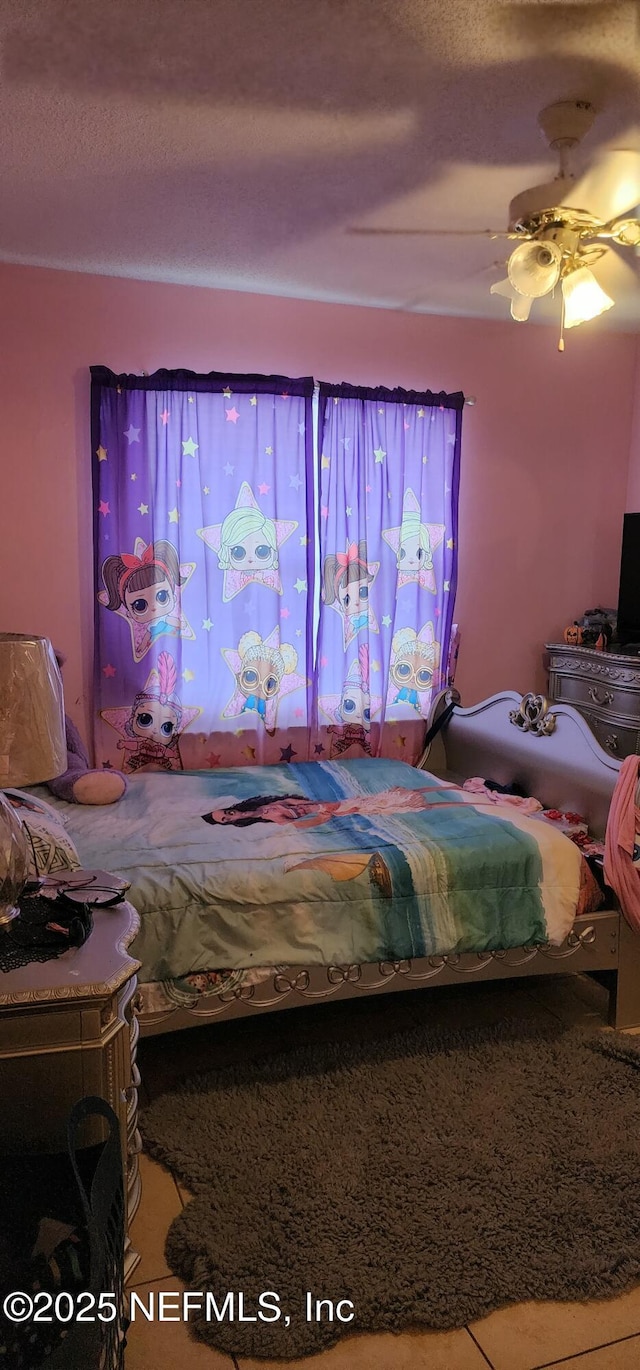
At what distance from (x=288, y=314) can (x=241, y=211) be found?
95 centimetres

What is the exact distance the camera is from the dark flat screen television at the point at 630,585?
13.0 ft

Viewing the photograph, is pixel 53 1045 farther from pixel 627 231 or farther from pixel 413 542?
pixel 413 542

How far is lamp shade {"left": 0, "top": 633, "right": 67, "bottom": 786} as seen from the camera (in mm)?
1596

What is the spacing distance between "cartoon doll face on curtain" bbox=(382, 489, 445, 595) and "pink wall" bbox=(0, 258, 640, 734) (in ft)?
0.79

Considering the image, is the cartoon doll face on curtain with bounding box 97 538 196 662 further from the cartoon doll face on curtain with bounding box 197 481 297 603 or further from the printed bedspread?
the printed bedspread

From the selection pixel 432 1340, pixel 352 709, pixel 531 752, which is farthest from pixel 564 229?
pixel 432 1340

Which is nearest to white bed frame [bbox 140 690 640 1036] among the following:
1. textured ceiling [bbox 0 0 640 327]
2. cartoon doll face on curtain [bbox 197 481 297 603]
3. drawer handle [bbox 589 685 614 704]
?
drawer handle [bbox 589 685 614 704]

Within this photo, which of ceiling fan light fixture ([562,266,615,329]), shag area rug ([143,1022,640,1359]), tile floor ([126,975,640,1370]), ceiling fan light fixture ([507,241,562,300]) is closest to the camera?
tile floor ([126,975,640,1370])

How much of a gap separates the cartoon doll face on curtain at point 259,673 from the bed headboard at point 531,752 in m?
0.74

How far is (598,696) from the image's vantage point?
12.5ft

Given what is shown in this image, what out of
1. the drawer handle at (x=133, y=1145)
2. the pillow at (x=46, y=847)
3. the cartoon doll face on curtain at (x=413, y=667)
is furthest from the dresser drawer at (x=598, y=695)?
the drawer handle at (x=133, y=1145)

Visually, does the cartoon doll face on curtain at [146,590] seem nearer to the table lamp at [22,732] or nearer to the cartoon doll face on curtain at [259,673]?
the cartoon doll face on curtain at [259,673]

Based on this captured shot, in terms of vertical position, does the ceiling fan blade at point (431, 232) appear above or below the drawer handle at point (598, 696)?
above

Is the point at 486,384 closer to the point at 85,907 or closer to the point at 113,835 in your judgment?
the point at 113,835
